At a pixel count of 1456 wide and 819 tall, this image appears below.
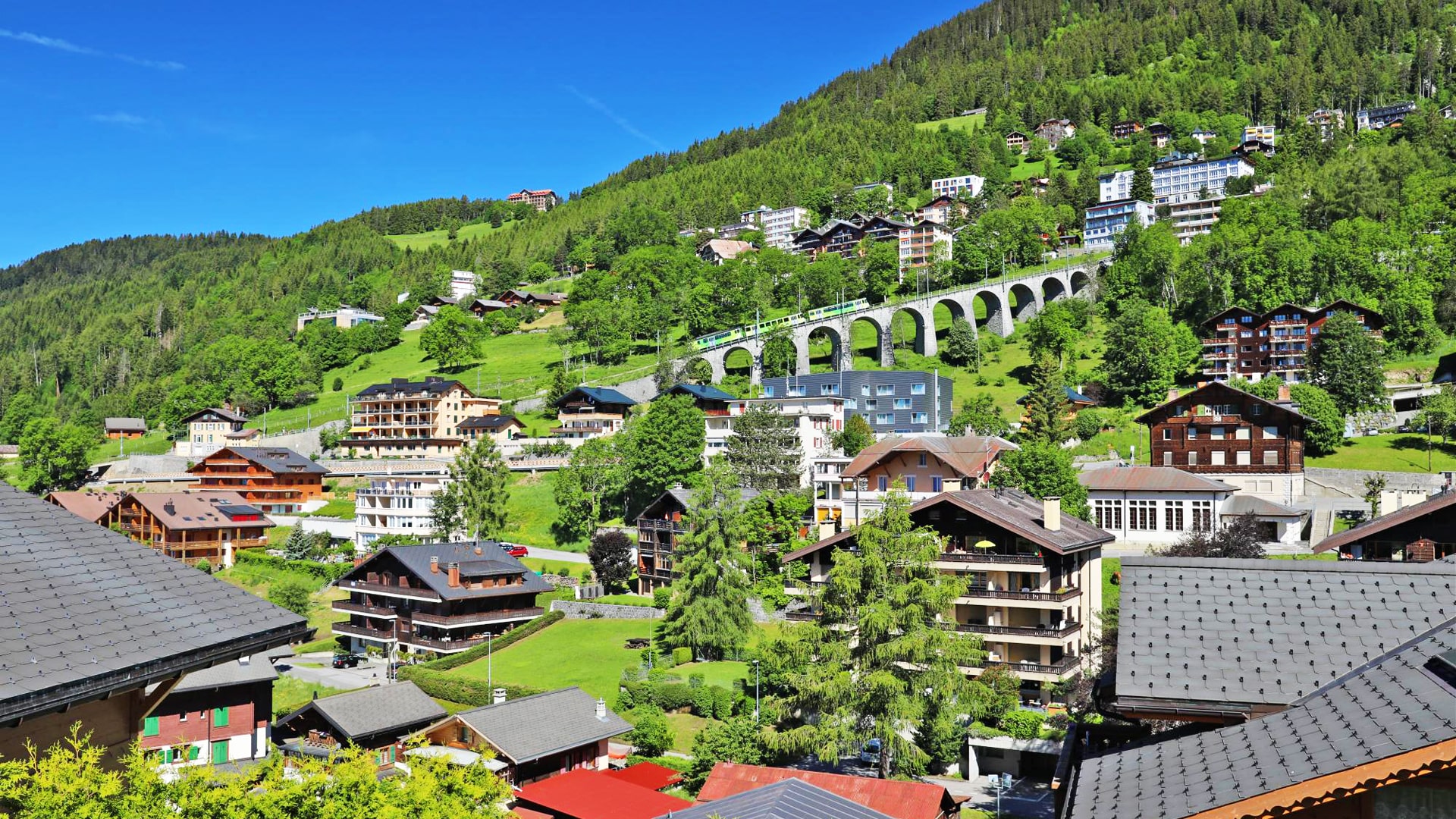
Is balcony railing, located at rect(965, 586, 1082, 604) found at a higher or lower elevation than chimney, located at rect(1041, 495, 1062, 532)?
lower

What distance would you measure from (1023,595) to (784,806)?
26315mm

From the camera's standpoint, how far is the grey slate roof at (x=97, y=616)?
7.86 m

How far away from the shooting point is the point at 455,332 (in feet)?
506

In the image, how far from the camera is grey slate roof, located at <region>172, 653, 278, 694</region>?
41.1 feet

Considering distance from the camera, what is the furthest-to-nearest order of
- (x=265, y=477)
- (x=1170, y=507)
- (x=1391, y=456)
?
(x=265, y=477) < (x=1391, y=456) < (x=1170, y=507)

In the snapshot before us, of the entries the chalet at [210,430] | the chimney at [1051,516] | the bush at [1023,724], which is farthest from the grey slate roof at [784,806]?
the chalet at [210,430]

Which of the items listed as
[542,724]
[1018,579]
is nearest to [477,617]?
[542,724]

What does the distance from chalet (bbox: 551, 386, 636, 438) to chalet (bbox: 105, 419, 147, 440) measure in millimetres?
75122

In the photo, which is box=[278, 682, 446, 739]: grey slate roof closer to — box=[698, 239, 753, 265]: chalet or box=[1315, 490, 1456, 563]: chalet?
box=[1315, 490, 1456, 563]: chalet

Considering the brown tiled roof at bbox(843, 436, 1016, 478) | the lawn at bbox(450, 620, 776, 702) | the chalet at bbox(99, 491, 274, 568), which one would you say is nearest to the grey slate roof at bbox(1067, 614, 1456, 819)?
the lawn at bbox(450, 620, 776, 702)

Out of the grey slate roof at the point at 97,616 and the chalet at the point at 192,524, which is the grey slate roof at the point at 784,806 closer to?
the grey slate roof at the point at 97,616

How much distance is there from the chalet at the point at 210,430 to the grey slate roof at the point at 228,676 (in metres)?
118

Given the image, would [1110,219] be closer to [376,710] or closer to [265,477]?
[265,477]

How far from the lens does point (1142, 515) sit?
67.1 m
